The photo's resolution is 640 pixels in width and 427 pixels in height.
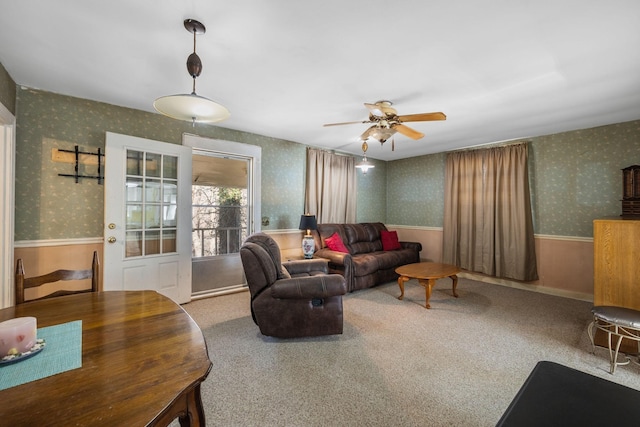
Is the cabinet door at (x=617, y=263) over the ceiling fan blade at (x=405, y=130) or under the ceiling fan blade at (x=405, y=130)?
under

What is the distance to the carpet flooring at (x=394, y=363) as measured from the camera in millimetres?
1710

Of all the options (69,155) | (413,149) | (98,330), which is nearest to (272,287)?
(98,330)

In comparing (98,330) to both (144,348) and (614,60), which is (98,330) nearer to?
(144,348)

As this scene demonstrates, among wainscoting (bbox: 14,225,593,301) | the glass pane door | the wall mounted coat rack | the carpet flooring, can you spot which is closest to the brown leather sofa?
wainscoting (bbox: 14,225,593,301)

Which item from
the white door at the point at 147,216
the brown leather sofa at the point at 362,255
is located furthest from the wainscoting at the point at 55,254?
the brown leather sofa at the point at 362,255

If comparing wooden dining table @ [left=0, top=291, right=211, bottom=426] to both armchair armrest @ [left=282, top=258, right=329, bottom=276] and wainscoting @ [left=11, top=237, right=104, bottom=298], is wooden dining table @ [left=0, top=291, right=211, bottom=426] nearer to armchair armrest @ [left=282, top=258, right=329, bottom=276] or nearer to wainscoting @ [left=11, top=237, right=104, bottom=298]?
wainscoting @ [left=11, top=237, right=104, bottom=298]

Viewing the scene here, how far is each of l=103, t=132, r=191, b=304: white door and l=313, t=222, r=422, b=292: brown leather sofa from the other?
79.4 inches

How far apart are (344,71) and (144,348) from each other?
7.68ft

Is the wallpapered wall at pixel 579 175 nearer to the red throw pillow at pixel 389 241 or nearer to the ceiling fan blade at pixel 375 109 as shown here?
the red throw pillow at pixel 389 241

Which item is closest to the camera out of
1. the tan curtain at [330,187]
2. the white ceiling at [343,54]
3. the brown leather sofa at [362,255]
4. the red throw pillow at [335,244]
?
the white ceiling at [343,54]

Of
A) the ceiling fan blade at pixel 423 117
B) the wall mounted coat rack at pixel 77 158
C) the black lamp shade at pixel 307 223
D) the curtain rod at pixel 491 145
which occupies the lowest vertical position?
the black lamp shade at pixel 307 223

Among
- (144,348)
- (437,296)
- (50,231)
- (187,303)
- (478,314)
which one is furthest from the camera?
(437,296)

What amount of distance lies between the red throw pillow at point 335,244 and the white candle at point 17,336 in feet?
12.3

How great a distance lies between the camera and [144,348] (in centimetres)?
103
